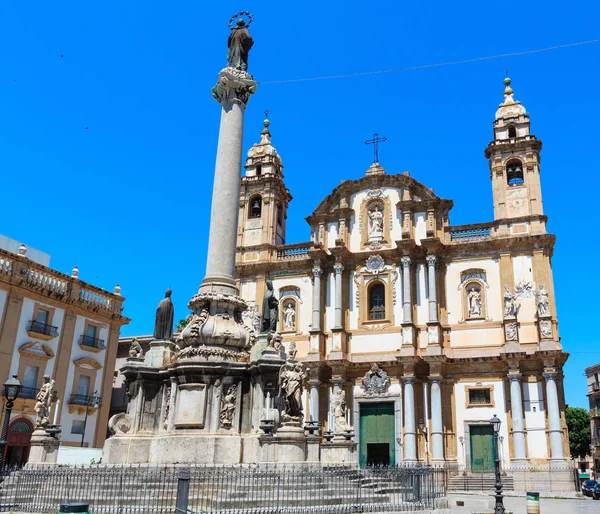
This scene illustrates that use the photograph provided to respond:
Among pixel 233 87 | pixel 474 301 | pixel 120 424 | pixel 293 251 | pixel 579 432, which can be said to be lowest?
pixel 120 424

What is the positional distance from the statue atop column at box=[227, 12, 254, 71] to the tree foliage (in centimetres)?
5141

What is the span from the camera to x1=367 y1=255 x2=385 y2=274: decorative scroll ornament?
31.5 m

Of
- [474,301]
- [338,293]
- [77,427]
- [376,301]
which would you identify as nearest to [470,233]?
[474,301]

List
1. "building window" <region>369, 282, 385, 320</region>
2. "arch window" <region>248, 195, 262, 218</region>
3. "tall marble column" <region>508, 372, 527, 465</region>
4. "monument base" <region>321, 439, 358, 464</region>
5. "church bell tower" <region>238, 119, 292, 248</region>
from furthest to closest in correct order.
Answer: "arch window" <region>248, 195, 262, 218</region> < "church bell tower" <region>238, 119, 292, 248</region> < "building window" <region>369, 282, 385, 320</region> < "tall marble column" <region>508, 372, 527, 465</region> < "monument base" <region>321, 439, 358, 464</region>

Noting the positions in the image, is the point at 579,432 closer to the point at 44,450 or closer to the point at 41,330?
the point at 41,330

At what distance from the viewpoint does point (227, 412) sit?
42.6ft

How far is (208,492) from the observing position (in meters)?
10.0

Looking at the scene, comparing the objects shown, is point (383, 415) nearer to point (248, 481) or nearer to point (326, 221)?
point (326, 221)

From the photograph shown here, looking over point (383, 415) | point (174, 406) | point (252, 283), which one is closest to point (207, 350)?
point (174, 406)

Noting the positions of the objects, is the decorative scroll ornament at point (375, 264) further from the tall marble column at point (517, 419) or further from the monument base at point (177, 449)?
the monument base at point (177, 449)

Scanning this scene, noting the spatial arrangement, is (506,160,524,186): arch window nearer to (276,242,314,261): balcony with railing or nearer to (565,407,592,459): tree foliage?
(276,242,314,261): balcony with railing

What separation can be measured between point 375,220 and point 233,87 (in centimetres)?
1757

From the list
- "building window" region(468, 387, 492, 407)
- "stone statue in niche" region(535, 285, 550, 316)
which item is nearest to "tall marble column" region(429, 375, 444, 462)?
"building window" region(468, 387, 492, 407)

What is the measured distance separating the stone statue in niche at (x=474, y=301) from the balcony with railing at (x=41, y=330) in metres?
19.9
